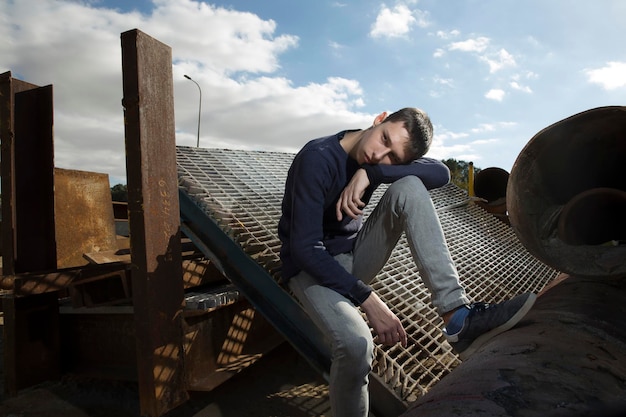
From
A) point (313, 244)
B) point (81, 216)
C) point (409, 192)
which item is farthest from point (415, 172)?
point (81, 216)

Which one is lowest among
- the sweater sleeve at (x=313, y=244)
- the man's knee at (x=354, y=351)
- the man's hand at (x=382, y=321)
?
the man's knee at (x=354, y=351)

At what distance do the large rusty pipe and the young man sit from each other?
1.42ft

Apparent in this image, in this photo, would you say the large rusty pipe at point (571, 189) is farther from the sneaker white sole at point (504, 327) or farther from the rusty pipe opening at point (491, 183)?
the rusty pipe opening at point (491, 183)

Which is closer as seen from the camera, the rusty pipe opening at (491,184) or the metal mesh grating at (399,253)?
the metal mesh grating at (399,253)

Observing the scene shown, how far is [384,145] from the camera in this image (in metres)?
1.91

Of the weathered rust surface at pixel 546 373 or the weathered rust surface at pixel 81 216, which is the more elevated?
the weathered rust surface at pixel 81 216

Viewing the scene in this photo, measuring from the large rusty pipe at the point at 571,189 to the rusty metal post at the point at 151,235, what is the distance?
5.93 feet

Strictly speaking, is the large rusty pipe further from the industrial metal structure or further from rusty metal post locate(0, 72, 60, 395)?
rusty metal post locate(0, 72, 60, 395)

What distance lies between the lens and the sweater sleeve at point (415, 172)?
189cm

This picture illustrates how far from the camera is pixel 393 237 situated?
1.96 m

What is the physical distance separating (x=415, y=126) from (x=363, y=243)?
1.88 ft

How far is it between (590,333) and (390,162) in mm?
997

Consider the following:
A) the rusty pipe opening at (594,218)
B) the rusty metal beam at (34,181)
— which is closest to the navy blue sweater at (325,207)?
the rusty pipe opening at (594,218)

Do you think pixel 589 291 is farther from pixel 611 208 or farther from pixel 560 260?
pixel 611 208
